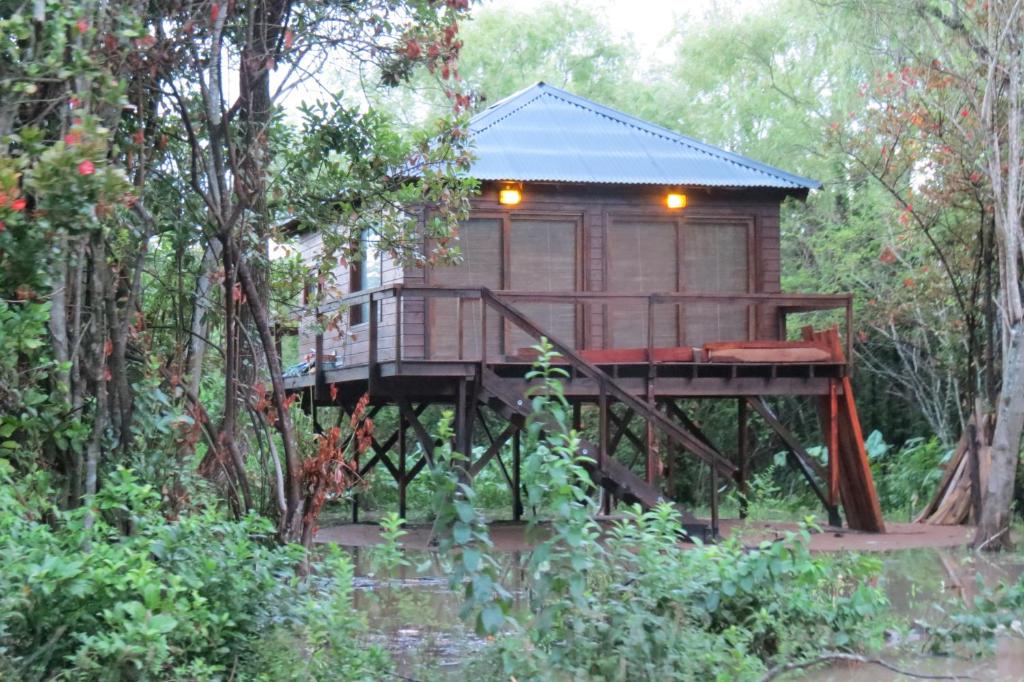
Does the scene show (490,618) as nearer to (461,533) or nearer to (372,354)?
(461,533)

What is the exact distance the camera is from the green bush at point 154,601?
5.17 metres

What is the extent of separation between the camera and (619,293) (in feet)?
49.3

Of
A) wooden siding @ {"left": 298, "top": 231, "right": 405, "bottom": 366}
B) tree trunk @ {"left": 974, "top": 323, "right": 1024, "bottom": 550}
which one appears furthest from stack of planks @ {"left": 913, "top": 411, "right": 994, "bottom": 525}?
wooden siding @ {"left": 298, "top": 231, "right": 405, "bottom": 366}

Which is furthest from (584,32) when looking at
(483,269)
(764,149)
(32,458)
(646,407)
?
(32,458)

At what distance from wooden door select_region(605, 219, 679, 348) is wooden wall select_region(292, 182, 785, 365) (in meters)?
0.01

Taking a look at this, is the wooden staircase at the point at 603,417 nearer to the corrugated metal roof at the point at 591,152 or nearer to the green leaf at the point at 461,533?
the corrugated metal roof at the point at 591,152

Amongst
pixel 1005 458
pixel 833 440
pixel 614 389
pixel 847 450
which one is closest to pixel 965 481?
pixel 847 450

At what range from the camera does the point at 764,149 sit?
2908 centimetres

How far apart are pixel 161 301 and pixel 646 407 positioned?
6.38m

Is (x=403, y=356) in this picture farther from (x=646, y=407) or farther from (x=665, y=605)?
(x=665, y=605)

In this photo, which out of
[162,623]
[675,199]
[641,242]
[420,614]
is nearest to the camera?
[162,623]

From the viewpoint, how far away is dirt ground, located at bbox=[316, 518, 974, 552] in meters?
13.8

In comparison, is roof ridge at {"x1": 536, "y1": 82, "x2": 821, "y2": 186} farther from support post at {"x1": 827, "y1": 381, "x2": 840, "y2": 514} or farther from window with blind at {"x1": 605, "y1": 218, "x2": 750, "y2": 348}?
support post at {"x1": 827, "y1": 381, "x2": 840, "y2": 514}

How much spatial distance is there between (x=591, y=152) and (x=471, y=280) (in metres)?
2.44
